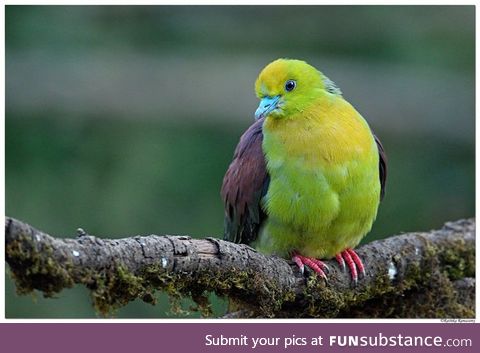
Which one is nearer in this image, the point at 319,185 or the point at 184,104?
the point at 319,185

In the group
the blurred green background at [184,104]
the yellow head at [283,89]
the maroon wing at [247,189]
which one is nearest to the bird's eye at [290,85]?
the yellow head at [283,89]

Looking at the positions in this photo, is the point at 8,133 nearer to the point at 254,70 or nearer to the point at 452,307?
the point at 254,70

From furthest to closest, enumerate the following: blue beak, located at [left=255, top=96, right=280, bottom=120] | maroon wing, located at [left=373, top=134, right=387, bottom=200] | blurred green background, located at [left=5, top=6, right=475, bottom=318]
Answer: blurred green background, located at [left=5, top=6, right=475, bottom=318] < maroon wing, located at [left=373, top=134, right=387, bottom=200] < blue beak, located at [left=255, top=96, right=280, bottom=120]

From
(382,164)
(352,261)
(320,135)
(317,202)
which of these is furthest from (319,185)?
(382,164)

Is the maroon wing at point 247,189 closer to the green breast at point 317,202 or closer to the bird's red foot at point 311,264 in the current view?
the green breast at point 317,202

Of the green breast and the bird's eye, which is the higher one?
the bird's eye

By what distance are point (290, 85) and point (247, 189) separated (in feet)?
1.93

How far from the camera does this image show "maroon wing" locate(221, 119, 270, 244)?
477 centimetres

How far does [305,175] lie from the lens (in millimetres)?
4570

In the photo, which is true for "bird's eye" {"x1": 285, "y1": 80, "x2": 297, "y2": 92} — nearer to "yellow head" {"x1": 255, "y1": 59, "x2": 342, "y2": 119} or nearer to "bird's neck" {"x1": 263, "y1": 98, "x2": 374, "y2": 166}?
"yellow head" {"x1": 255, "y1": 59, "x2": 342, "y2": 119}

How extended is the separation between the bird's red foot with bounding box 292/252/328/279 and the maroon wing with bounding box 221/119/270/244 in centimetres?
30

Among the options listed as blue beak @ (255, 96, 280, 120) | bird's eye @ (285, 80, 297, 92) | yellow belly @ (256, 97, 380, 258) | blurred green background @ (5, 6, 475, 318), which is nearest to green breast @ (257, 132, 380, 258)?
yellow belly @ (256, 97, 380, 258)

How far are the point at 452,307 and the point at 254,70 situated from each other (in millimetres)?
5985

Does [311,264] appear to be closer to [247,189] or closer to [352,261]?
[352,261]
